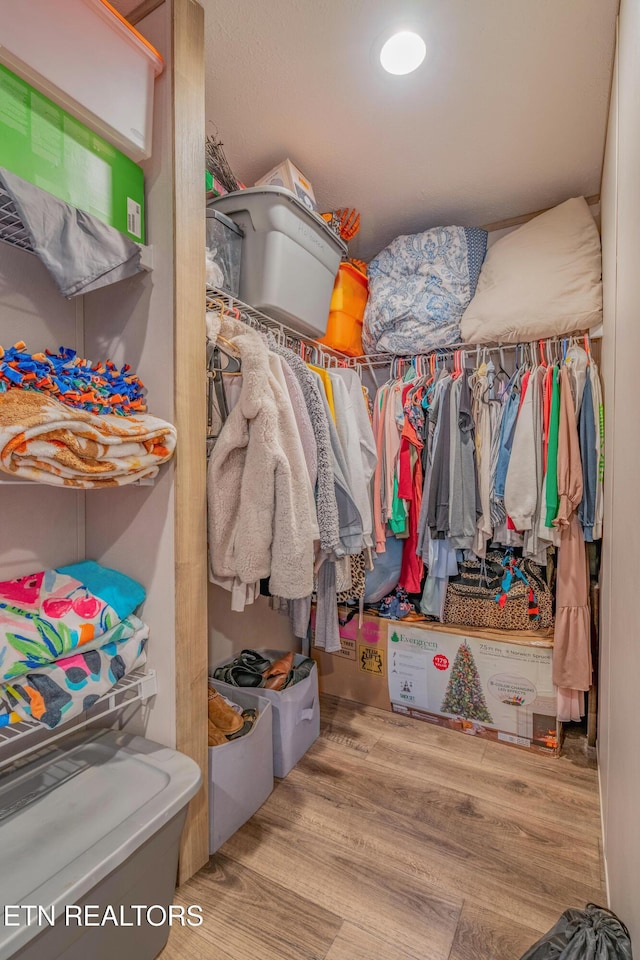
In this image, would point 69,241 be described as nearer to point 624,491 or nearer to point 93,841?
point 93,841

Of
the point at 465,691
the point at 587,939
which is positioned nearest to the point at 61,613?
the point at 587,939

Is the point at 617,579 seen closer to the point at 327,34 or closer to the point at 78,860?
the point at 78,860

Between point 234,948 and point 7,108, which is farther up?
point 7,108

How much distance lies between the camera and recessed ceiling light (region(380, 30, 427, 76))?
1.43 meters

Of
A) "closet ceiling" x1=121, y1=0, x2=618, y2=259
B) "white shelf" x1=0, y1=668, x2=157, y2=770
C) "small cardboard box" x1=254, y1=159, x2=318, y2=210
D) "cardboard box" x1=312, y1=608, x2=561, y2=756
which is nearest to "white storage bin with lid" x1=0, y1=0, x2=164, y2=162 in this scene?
"closet ceiling" x1=121, y1=0, x2=618, y2=259

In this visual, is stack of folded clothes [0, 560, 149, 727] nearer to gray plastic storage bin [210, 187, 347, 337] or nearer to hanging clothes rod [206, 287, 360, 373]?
hanging clothes rod [206, 287, 360, 373]

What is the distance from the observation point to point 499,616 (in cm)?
207

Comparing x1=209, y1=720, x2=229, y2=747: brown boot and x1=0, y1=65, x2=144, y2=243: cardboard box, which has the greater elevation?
x1=0, y1=65, x2=144, y2=243: cardboard box

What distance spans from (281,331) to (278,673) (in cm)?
141

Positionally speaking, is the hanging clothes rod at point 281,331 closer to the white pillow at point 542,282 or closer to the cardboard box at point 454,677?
the white pillow at point 542,282

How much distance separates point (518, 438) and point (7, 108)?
1.87 metres

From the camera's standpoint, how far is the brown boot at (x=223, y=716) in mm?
1546

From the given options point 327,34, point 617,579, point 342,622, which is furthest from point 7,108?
point 342,622

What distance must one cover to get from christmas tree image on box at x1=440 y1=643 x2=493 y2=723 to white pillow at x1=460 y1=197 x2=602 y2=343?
4.65 ft
